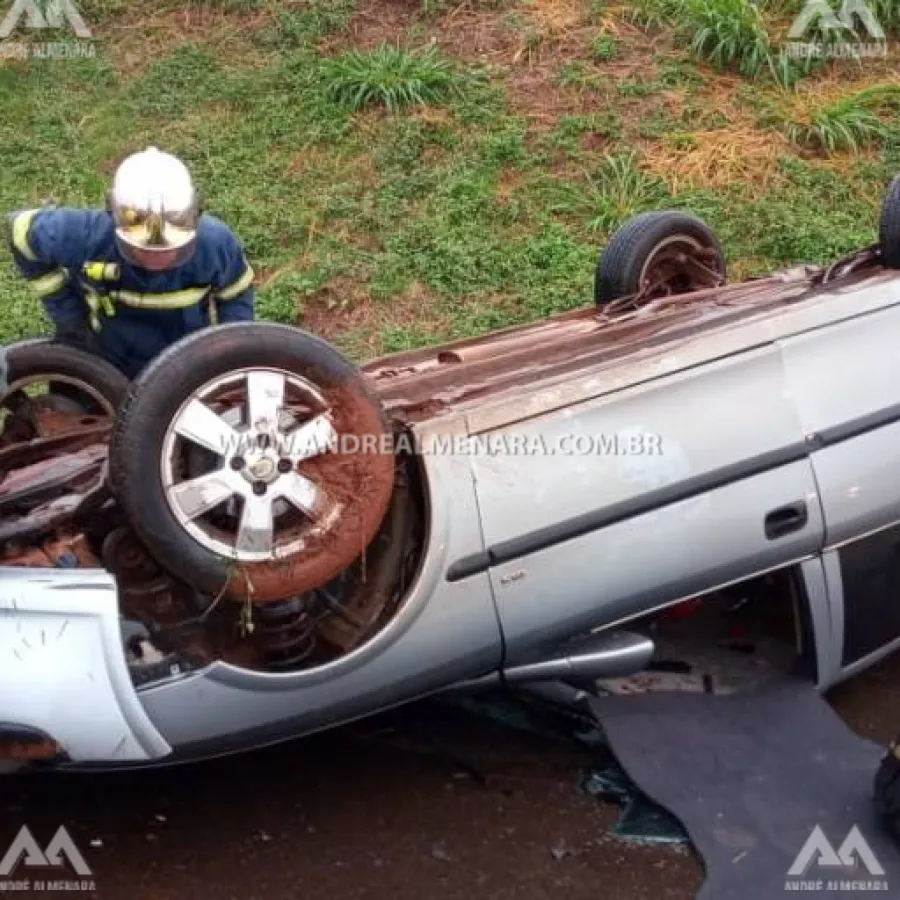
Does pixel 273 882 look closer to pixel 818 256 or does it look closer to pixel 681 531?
pixel 681 531

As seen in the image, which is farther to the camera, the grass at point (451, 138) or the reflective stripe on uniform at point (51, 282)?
the grass at point (451, 138)

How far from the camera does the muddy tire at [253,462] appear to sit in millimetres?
3426

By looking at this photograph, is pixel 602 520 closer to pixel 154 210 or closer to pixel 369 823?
pixel 369 823

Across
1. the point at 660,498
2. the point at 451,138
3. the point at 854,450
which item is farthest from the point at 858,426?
the point at 451,138

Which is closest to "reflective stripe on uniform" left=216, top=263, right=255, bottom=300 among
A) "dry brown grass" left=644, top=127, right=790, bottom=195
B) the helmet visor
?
the helmet visor

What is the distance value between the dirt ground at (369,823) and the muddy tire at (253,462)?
2.78ft

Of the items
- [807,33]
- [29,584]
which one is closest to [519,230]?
[807,33]

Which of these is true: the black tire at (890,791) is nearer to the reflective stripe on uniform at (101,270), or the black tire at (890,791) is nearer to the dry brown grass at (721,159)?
the reflective stripe on uniform at (101,270)

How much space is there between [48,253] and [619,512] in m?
1.89

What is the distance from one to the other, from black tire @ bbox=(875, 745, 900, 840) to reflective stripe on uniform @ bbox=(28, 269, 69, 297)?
272cm

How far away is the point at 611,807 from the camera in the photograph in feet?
13.8

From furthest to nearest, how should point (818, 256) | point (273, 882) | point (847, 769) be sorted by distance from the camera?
1. point (818, 256)
2. point (847, 769)
3. point (273, 882)

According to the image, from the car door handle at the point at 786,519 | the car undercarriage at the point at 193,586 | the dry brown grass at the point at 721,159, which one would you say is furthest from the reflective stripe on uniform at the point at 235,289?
the dry brown grass at the point at 721,159

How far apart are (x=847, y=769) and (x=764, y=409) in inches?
40.7
